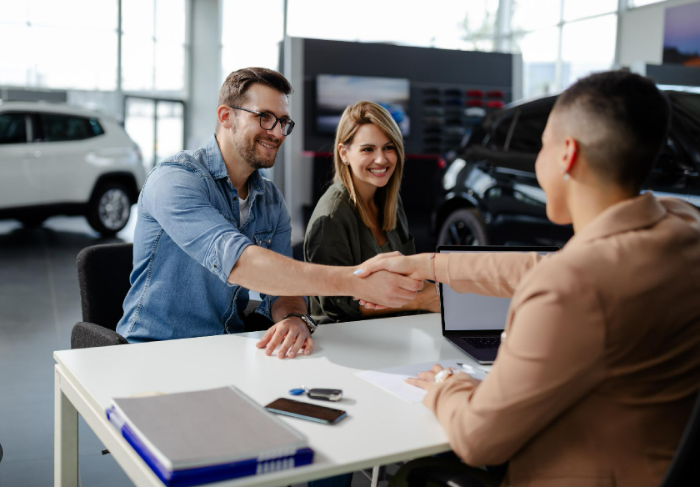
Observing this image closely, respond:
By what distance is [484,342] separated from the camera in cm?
190

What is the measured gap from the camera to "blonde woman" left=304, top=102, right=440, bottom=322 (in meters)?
2.44

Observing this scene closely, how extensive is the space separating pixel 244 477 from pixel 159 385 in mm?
470

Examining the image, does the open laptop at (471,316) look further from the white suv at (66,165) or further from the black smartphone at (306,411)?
the white suv at (66,165)

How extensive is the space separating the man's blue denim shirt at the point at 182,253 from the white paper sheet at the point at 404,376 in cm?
A: 60

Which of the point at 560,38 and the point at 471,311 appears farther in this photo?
the point at 560,38

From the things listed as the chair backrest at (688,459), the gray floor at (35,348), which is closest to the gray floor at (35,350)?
the gray floor at (35,348)

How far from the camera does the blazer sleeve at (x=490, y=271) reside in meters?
1.60

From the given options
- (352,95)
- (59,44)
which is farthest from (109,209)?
(59,44)

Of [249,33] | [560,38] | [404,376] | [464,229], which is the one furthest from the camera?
[249,33]

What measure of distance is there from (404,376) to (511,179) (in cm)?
329

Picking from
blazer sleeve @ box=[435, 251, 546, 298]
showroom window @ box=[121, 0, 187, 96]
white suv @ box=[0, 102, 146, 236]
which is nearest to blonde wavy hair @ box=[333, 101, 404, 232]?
blazer sleeve @ box=[435, 251, 546, 298]

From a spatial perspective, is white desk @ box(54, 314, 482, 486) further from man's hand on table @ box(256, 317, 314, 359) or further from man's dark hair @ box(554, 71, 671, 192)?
man's dark hair @ box(554, 71, 671, 192)

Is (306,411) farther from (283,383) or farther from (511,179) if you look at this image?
(511,179)

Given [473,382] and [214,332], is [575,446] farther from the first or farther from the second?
[214,332]
